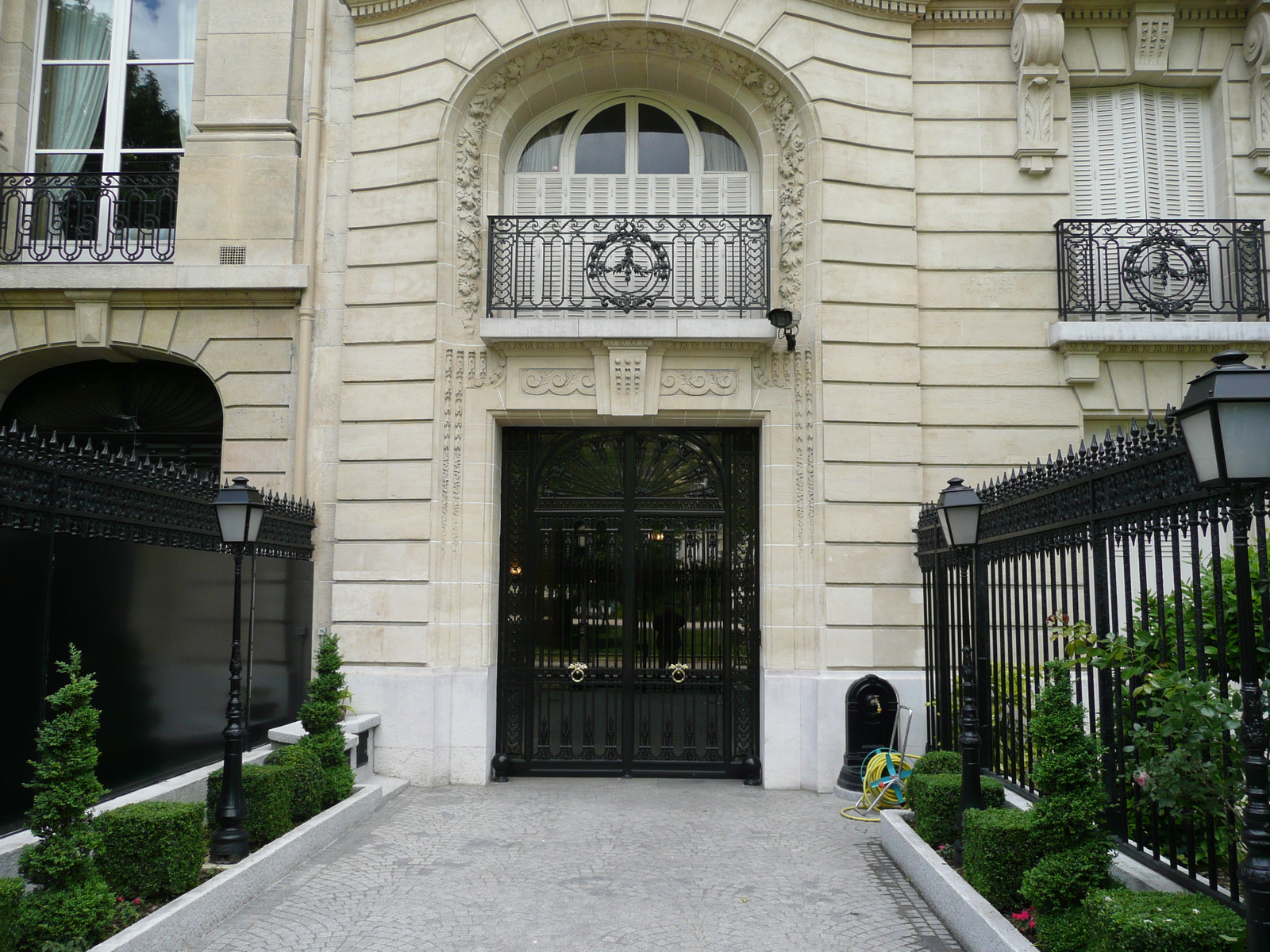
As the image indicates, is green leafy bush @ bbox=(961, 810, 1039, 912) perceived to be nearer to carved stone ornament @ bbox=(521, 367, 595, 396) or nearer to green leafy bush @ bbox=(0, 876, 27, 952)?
green leafy bush @ bbox=(0, 876, 27, 952)

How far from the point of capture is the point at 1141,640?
5000 millimetres

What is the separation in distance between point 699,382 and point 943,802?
529 cm

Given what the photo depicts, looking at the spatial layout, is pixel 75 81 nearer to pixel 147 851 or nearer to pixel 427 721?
pixel 427 721

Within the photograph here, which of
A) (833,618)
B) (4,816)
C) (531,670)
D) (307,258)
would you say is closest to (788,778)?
(833,618)

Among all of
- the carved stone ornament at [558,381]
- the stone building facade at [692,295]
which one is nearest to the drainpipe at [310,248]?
the stone building facade at [692,295]

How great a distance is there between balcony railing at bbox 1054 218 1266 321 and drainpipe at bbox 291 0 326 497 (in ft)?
28.0

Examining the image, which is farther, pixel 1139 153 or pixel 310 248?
pixel 1139 153

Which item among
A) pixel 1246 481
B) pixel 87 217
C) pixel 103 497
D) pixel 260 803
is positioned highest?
pixel 87 217

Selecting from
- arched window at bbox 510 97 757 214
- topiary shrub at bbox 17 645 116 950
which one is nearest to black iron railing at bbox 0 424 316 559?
topiary shrub at bbox 17 645 116 950

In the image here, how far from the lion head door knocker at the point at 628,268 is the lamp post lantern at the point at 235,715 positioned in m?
4.82

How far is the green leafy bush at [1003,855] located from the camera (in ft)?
17.8

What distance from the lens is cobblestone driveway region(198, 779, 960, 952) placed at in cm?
591

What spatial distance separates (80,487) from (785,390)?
6.92 m

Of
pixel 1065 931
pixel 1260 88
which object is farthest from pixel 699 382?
pixel 1260 88
